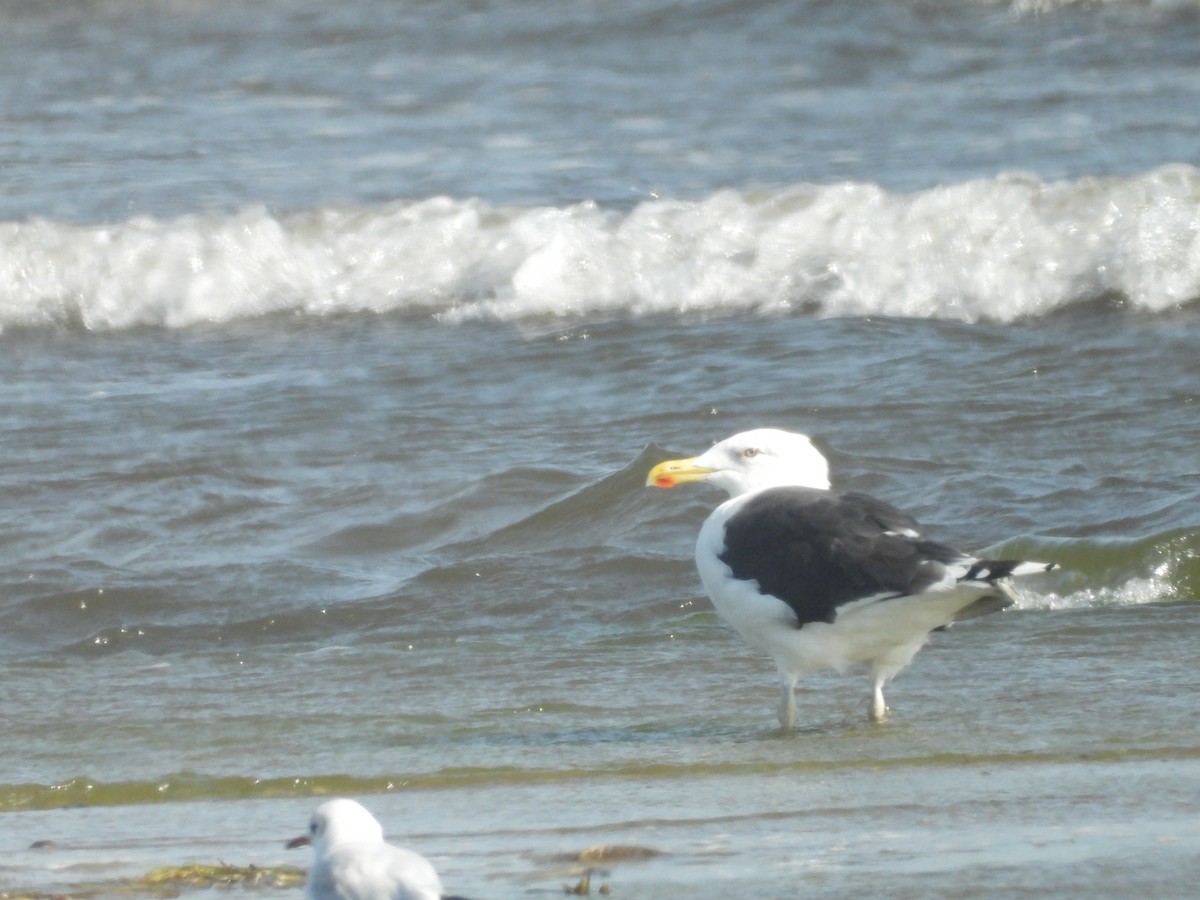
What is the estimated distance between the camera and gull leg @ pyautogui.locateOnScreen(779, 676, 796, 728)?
476 cm

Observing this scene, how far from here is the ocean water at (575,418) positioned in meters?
4.05

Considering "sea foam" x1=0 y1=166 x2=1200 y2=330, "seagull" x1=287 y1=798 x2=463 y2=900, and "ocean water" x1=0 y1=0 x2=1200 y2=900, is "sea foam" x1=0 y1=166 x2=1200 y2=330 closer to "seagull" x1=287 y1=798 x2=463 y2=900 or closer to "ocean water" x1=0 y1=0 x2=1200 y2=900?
"ocean water" x1=0 y1=0 x2=1200 y2=900

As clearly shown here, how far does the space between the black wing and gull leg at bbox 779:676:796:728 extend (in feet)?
0.54

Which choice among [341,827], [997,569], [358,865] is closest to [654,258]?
[997,569]

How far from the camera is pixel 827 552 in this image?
473 centimetres

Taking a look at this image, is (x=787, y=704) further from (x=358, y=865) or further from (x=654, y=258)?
(x=654, y=258)

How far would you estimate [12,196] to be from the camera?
1353cm

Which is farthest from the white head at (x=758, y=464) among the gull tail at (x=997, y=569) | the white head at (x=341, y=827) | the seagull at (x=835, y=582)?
the white head at (x=341, y=827)

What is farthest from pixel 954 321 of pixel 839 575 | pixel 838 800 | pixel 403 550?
pixel 838 800

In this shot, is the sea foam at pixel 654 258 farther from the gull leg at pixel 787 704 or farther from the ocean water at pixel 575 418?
the gull leg at pixel 787 704

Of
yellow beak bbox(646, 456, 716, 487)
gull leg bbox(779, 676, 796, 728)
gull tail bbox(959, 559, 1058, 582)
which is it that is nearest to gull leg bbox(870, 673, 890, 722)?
gull leg bbox(779, 676, 796, 728)

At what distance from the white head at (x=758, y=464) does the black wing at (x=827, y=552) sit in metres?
0.32

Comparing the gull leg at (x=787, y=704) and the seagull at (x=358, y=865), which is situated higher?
the seagull at (x=358, y=865)

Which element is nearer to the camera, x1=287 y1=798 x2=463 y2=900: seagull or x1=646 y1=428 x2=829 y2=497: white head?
x1=287 y1=798 x2=463 y2=900: seagull
